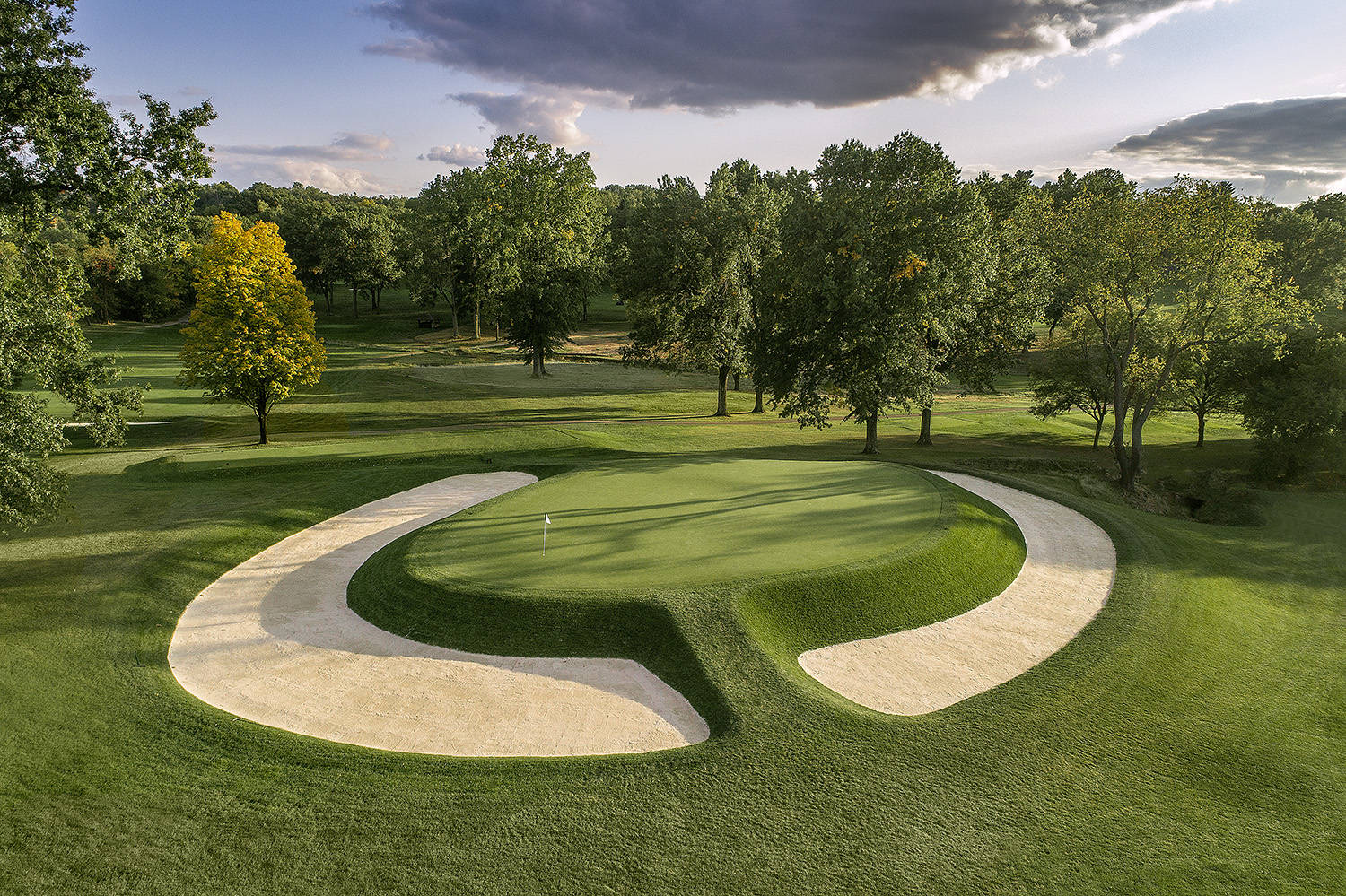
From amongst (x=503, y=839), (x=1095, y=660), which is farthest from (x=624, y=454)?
(x=503, y=839)

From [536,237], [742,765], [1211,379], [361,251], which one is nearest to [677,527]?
[742,765]

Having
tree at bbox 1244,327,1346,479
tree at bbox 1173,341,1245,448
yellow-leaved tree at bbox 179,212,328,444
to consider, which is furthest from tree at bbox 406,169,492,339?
tree at bbox 1244,327,1346,479

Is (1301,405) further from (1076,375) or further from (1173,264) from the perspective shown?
(1076,375)

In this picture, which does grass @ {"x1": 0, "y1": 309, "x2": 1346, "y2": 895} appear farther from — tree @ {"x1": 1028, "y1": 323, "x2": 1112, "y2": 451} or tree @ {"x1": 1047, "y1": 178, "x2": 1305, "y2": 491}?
tree @ {"x1": 1028, "y1": 323, "x2": 1112, "y2": 451}

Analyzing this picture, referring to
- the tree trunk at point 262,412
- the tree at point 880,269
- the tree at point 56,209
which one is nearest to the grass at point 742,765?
the tree at point 56,209

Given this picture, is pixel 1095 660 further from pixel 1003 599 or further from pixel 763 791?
pixel 763 791

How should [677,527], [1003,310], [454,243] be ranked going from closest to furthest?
[677,527], [1003,310], [454,243]

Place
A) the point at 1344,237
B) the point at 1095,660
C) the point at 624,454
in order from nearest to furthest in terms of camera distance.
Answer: the point at 1095,660 → the point at 624,454 → the point at 1344,237
